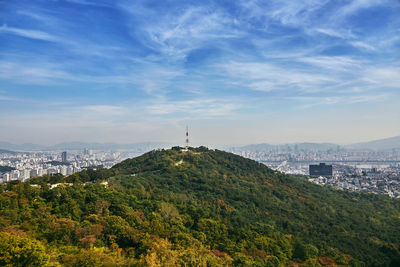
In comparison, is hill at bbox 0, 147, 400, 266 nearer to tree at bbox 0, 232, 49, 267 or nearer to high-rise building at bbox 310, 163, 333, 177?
tree at bbox 0, 232, 49, 267

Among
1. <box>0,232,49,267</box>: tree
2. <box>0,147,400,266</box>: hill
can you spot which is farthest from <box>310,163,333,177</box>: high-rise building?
<box>0,232,49,267</box>: tree

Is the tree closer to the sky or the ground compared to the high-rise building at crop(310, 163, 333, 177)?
closer to the sky

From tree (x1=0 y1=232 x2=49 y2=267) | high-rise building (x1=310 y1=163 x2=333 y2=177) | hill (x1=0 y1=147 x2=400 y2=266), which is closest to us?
tree (x1=0 y1=232 x2=49 y2=267)

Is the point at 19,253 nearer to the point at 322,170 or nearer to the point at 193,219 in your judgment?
the point at 193,219

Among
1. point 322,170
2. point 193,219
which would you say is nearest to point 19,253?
point 193,219

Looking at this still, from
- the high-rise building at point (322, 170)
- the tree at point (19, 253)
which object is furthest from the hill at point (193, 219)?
the high-rise building at point (322, 170)

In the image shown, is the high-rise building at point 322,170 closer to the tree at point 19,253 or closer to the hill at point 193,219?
the hill at point 193,219

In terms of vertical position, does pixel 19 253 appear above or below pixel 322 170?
above

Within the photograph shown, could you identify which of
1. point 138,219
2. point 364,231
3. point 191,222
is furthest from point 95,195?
point 364,231
